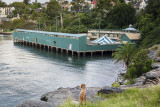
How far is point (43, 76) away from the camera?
1489 inches

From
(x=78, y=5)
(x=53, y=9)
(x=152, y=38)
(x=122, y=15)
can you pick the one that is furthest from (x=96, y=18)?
(x=78, y=5)

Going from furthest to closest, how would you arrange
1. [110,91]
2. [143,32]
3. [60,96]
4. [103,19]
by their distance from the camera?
[103,19], [143,32], [60,96], [110,91]

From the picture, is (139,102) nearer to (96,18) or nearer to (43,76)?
(43,76)

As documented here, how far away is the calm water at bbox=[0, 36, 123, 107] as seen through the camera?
93.1ft

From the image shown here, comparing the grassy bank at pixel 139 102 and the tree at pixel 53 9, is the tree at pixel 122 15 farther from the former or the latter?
the grassy bank at pixel 139 102

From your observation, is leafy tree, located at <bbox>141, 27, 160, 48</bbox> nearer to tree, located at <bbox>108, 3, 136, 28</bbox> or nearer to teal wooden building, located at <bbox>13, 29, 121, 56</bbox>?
teal wooden building, located at <bbox>13, 29, 121, 56</bbox>

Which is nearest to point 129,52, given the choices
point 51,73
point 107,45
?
point 51,73

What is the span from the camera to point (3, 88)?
30.4m

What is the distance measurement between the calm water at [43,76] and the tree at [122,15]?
1680 inches

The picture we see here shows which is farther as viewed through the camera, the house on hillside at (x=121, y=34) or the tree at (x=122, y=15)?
the tree at (x=122, y=15)

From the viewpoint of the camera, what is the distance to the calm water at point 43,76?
28.4 m

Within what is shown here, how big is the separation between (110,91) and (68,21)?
10069 cm

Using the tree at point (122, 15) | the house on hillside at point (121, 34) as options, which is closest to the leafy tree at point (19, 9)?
the tree at point (122, 15)

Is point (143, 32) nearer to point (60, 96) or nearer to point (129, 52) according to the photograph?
point (129, 52)
